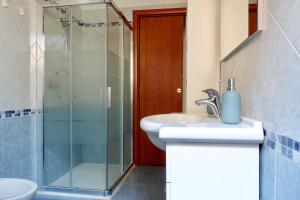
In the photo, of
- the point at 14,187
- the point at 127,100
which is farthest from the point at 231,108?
the point at 127,100

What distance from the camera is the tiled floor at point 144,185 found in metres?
2.04

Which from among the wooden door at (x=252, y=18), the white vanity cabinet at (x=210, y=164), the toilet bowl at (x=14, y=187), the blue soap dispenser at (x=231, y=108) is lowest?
the toilet bowl at (x=14, y=187)

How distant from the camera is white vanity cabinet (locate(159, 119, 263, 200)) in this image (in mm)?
893

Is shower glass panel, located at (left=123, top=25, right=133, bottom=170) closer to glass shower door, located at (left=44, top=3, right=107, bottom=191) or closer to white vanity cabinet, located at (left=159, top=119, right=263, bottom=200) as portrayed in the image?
glass shower door, located at (left=44, top=3, right=107, bottom=191)

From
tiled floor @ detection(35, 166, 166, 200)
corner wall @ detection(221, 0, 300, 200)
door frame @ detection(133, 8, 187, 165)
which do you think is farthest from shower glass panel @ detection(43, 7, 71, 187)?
corner wall @ detection(221, 0, 300, 200)

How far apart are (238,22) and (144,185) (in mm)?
1677

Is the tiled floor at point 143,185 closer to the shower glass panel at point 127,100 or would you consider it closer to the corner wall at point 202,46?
the shower glass panel at point 127,100

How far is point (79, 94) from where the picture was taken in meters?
2.27

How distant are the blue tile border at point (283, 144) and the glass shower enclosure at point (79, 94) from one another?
160 cm

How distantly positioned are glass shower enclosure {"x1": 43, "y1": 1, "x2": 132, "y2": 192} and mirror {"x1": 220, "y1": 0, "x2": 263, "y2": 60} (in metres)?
1.07

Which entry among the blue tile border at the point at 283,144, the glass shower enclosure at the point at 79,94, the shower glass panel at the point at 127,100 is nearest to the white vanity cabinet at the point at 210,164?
the blue tile border at the point at 283,144

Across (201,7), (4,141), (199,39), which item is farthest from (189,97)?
(4,141)

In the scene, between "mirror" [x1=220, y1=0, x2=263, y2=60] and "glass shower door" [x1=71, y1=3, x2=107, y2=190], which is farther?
"glass shower door" [x1=71, y1=3, x2=107, y2=190]

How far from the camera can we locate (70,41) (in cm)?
227
